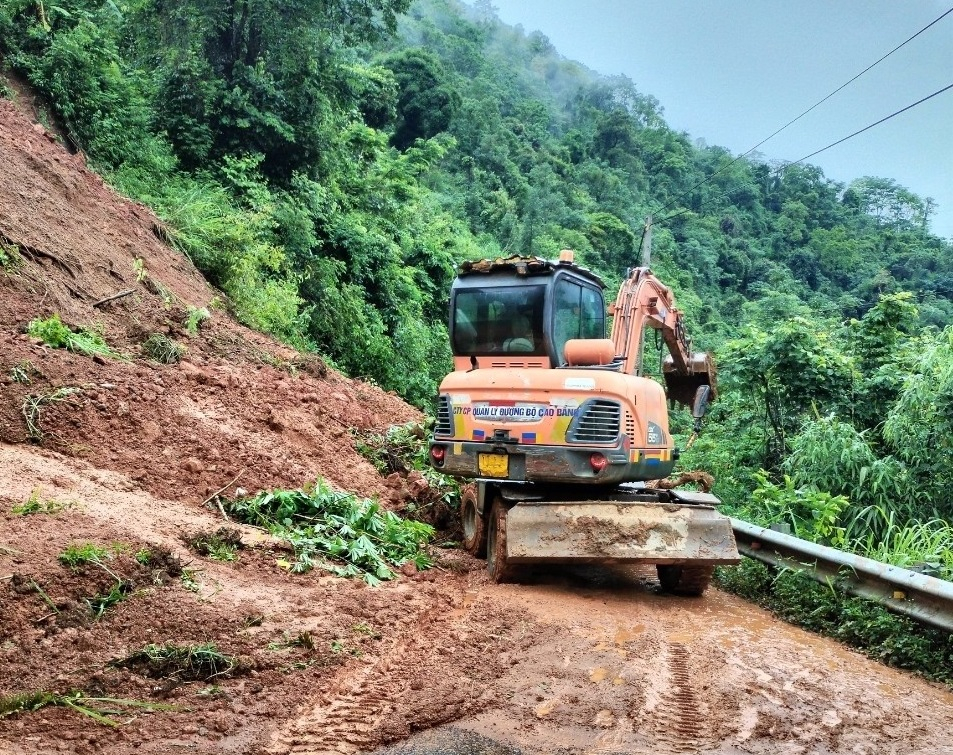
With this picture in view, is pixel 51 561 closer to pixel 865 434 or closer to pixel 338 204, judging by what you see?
pixel 865 434

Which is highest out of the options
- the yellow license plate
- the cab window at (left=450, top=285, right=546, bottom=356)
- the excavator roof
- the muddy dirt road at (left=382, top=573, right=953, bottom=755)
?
the excavator roof

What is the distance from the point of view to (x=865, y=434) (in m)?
12.0

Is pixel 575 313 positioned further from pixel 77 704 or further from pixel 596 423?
pixel 77 704

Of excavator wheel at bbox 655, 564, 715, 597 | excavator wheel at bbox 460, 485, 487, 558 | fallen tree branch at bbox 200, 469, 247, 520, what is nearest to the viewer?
excavator wheel at bbox 655, 564, 715, 597

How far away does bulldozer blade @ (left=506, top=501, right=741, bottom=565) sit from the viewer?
7074 millimetres

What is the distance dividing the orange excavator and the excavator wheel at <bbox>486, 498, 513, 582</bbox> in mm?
17

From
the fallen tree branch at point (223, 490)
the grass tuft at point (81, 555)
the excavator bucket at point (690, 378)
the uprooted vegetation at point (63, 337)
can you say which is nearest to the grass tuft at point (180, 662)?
the grass tuft at point (81, 555)

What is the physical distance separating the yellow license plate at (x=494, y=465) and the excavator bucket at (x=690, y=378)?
14.6 feet

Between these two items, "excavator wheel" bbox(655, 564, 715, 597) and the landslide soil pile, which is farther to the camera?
"excavator wheel" bbox(655, 564, 715, 597)

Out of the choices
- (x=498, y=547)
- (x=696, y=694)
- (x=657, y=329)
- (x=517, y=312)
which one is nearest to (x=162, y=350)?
(x=517, y=312)

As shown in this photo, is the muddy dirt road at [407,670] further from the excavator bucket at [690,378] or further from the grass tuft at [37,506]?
the excavator bucket at [690,378]

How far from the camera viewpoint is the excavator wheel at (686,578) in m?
7.27

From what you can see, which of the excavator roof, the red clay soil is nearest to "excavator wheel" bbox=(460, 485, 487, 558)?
the red clay soil

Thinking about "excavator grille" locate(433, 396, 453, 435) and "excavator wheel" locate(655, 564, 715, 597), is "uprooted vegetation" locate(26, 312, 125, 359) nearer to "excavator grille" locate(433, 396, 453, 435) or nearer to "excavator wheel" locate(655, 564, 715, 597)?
"excavator grille" locate(433, 396, 453, 435)
